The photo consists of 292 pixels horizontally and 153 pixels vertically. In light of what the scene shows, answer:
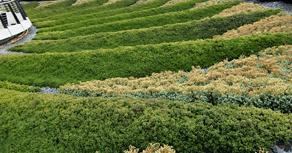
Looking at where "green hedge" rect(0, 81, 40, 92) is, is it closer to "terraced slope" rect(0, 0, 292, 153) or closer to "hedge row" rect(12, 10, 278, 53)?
"terraced slope" rect(0, 0, 292, 153)

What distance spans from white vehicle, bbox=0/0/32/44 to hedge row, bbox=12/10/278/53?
41.6 feet

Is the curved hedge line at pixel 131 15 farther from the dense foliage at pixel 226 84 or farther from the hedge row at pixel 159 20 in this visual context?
the dense foliage at pixel 226 84

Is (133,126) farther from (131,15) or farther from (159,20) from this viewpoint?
(131,15)

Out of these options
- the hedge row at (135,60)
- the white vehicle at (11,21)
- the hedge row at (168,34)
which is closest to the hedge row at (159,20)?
the hedge row at (168,34)

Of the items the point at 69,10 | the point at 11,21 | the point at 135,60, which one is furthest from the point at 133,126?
the point at 69,10

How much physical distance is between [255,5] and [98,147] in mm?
31498

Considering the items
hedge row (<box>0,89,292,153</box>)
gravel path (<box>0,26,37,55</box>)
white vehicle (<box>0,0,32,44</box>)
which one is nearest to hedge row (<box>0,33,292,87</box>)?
hedge row (<box>0,89,292,153</box>)

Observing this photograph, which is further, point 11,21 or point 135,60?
point 11,21

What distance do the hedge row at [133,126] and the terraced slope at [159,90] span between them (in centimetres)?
4

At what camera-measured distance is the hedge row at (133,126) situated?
17.0 m

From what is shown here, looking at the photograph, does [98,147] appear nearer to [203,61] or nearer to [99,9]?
[203,61]

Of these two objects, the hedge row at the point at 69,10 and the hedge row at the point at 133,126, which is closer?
the hedge row at the point at 133,126

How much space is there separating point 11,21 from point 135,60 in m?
30.5

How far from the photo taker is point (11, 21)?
57.4 m
